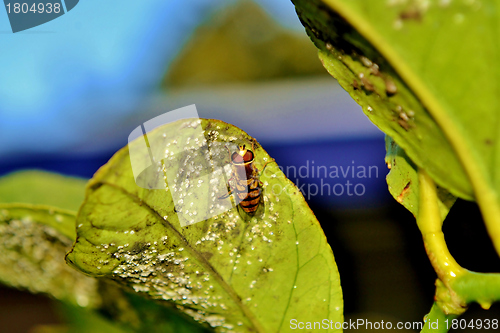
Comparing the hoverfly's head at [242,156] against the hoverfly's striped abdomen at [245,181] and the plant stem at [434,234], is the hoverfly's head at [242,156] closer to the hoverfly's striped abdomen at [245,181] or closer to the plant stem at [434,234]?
the hoverfly's striped abdomen at [245,181]

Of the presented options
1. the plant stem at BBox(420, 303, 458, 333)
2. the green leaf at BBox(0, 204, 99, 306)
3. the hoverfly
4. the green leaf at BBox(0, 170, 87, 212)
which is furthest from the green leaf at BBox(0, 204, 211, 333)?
the plant stem at BBox(420, 303, 458, 333)

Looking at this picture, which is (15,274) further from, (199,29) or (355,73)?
(199,29)

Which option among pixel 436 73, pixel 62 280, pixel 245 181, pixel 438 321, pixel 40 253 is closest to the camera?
pixel 436 73

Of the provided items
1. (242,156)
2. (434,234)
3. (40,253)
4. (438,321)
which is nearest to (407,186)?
(434,234)

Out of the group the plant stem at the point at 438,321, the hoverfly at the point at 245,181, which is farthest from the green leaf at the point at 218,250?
the plant stem at the point at 438,321

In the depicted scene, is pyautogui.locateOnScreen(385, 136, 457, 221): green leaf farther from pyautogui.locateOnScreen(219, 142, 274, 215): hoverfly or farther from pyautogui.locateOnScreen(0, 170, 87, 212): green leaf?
pyautogui.locateOnScreen(0, 170, 87, 212): green leaf

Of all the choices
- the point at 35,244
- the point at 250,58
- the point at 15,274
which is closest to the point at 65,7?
the point at 35,244

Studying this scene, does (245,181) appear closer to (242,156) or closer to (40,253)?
(242,156)
